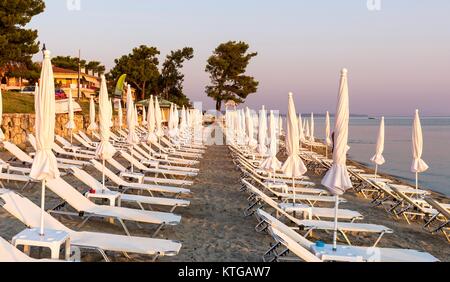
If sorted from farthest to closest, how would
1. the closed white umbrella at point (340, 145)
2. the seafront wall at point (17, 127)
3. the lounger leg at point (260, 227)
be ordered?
the seafront wall at point (17, 127) < the lounger leg at point (260, 227) < the closed white umbrella at point (340, 145)

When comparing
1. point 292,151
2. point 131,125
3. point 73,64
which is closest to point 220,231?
point 292,151

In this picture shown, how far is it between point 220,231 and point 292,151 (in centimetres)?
171

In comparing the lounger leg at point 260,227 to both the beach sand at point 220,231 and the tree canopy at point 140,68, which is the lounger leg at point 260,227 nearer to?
the beach sand at point 220,231

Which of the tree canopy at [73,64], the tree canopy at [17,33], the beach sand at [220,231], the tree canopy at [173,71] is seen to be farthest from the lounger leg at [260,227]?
the tree canopy at [73,64]

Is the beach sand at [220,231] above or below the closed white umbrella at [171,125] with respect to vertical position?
below

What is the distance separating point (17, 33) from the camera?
71.8 feet

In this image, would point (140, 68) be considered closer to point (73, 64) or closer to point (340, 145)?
point (73, 64)

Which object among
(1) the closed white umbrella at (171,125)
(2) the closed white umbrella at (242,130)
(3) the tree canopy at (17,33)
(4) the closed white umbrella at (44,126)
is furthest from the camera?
(3) the tree canopy at (17,33)

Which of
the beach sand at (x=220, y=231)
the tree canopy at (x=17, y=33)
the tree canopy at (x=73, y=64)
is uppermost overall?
the tree canopy at (x=73, y=64)

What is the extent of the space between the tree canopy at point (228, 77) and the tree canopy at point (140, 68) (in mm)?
5572

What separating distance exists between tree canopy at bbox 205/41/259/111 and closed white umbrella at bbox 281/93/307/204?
3850cm

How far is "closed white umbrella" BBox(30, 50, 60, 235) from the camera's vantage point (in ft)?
14.0

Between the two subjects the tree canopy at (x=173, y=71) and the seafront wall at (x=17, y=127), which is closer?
the seafront wall at (x=17, y=127)

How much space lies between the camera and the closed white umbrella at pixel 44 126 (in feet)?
14.0
